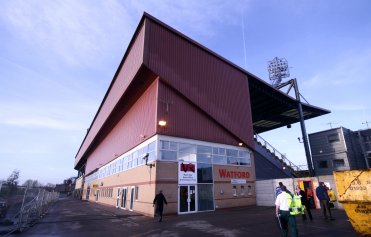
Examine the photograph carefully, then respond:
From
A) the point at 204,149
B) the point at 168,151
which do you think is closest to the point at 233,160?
the point at 204,149

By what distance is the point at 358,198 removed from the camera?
7.84 metres

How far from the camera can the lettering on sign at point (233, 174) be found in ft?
65.6

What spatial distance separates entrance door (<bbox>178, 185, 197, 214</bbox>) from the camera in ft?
54.7

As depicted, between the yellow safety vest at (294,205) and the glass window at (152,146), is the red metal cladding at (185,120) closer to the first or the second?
the glass window at (152,146)

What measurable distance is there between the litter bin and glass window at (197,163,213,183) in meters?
11.2

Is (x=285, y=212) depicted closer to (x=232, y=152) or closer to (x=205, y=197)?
(x=205, y=197)

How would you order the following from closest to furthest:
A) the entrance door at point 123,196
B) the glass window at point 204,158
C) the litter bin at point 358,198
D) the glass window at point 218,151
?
the litter bin at point 358,198 → the glass window at point 204,158 → the glass window at point 218,151 → the entrance door at point 123,196

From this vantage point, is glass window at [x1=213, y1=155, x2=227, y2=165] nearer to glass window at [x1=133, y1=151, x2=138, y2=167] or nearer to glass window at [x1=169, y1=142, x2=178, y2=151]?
glass window at [x1=169, y1=142, x2=178, y2=151]

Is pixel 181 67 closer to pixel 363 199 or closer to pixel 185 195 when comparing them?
pixel 185 195

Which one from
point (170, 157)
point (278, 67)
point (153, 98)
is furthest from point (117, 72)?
point (278, 67)

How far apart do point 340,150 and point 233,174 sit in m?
19.8

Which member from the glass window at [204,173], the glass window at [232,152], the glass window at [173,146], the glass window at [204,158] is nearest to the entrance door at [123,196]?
the glass window at [173,146]

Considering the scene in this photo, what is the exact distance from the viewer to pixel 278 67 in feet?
140

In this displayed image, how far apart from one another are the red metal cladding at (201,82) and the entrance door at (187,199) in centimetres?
434
